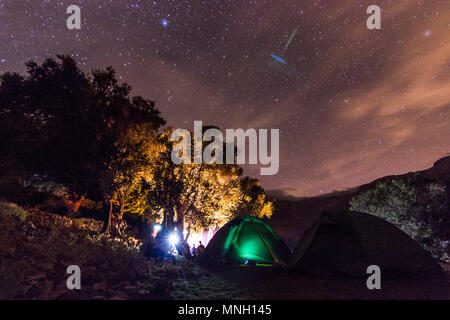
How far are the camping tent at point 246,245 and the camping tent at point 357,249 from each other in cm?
278

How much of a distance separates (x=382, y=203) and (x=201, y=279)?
1653cm

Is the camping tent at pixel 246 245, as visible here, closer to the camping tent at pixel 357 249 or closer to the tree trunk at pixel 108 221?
the camping tent at pixel 357 249

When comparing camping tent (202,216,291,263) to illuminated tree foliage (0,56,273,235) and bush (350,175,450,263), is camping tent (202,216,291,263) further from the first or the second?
bush (350,175,450,263)

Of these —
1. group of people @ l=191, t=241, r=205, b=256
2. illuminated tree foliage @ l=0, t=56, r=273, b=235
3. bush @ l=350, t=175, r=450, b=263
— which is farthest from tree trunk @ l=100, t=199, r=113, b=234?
bush @ l=350, t=175, r=450, b=263

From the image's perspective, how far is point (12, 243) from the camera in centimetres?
763

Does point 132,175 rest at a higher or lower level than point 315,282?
A: higher

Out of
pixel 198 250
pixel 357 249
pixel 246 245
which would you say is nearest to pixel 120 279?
pixel 246 245

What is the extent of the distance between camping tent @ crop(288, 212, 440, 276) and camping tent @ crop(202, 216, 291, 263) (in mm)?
2777

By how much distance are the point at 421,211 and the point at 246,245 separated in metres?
11.6

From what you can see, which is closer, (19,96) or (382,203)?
(19,96)
